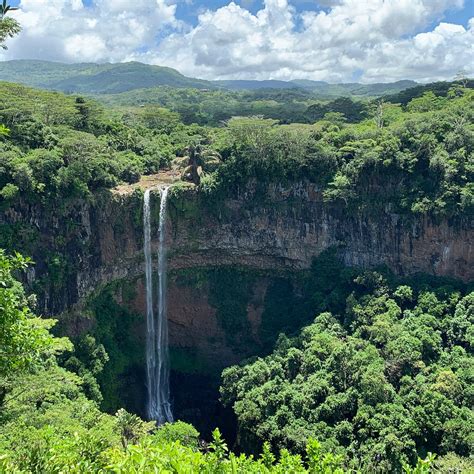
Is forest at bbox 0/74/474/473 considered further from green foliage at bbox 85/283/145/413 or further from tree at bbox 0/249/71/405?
green foliage at bbox 85/283/145/413

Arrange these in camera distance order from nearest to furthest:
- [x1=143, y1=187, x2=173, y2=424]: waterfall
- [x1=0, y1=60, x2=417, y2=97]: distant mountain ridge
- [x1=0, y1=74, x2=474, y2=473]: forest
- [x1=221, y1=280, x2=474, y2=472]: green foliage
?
[x1=0, y1=74, x2=474, y2=473]: forest, [x1=221, y1=280, x2=474, y2=472]: green foliage, [x1=143, y1=187, x2=173, y2=424]: waterfall, [x1=0, y1=60, x2=417, y2=97]: distant mountain ridge

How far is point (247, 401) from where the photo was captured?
1920 cm

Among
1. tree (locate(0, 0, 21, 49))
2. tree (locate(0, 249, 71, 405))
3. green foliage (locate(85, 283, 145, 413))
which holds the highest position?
tree (locate(0, 0, 21, 49))

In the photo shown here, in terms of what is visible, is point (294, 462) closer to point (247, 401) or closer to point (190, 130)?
point (247, 401)

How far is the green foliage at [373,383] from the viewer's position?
16375 millimetres

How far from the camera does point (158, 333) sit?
2647 centimetres

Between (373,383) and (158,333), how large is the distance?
1256cm

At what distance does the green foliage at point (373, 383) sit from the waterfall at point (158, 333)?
5.13m

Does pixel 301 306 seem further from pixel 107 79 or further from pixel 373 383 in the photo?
pixel 107 79

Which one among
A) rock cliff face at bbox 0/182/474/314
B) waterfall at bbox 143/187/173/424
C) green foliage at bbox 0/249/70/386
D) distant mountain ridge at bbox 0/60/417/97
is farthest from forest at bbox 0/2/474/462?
distant mountain ridge at bbox 0/60/417/97

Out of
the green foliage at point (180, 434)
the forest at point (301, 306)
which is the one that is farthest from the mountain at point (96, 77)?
the green foliage at point (180, 434)

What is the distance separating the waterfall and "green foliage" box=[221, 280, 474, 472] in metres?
5.13

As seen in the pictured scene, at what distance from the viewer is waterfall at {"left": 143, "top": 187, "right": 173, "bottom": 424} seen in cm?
2505

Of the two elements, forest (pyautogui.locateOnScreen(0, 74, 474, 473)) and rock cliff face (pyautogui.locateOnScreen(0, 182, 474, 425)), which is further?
rock cliff face (pyautogui.locateOnScreen(0, 182, 474, 425))
